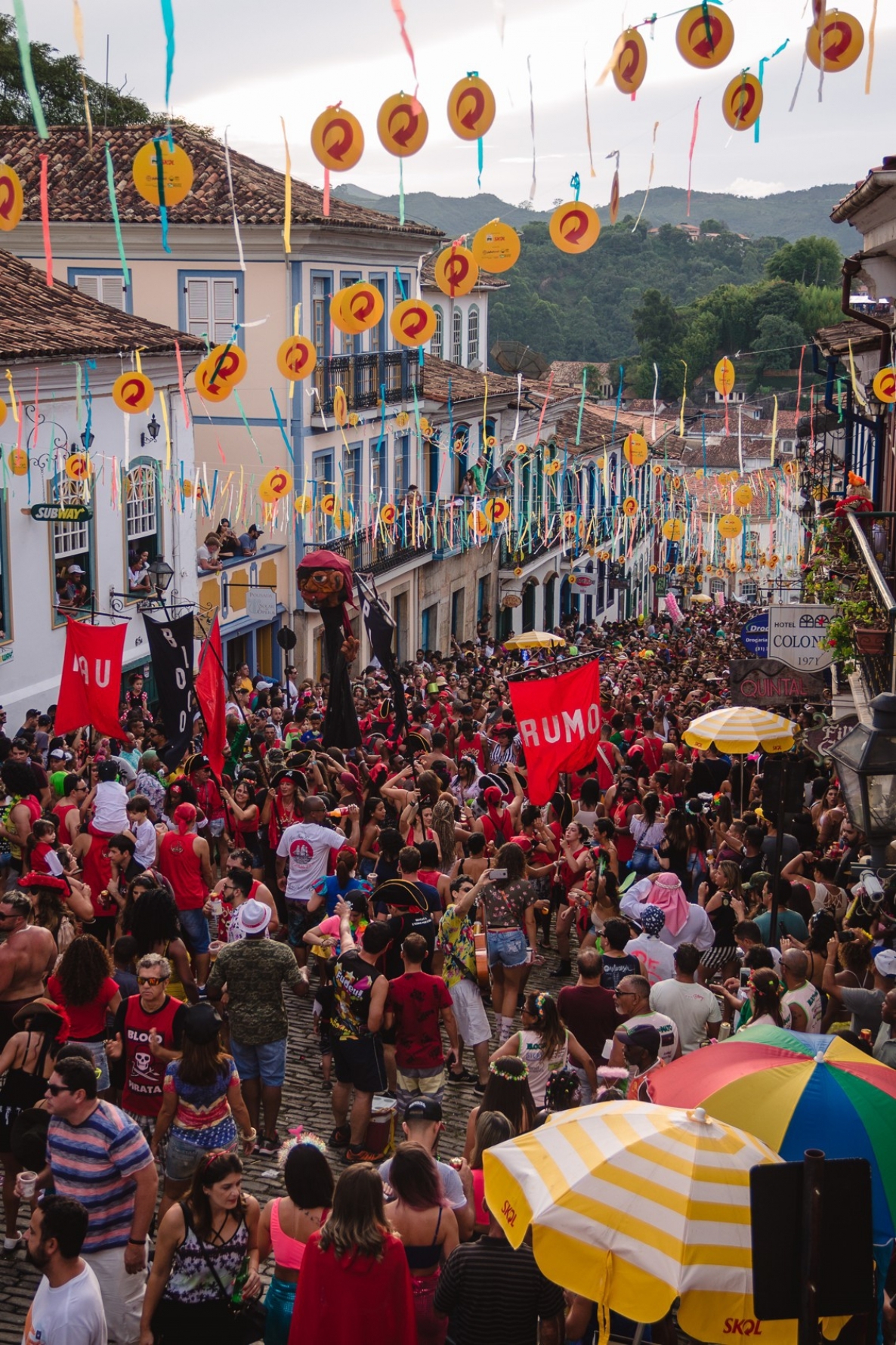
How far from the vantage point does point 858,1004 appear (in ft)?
24.8

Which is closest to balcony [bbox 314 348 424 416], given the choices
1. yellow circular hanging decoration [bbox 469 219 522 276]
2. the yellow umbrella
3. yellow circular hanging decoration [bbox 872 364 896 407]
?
the yellow umbrella

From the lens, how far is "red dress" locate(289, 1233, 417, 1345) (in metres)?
4.67

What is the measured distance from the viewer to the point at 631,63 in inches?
305

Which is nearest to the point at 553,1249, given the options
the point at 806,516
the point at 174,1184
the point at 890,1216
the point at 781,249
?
the point at 890,1216

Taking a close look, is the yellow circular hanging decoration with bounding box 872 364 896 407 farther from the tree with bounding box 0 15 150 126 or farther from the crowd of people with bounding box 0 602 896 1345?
the tree with bounding box 0 15 150 126

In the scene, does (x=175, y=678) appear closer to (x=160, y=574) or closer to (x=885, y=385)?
(x=885, y=385)

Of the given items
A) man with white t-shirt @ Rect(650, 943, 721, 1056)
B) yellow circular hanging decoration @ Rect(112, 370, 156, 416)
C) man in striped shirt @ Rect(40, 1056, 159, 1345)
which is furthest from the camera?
yellow circular hanging decoration @ Rect(112, 370, 156, 416)

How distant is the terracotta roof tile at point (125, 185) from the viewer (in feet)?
88.5

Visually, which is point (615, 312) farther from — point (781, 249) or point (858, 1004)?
point (858, 1004)

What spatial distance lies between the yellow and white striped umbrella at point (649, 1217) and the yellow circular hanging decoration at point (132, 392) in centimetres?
1412

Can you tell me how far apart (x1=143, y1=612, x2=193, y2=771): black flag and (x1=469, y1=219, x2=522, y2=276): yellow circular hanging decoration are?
438 centimetres

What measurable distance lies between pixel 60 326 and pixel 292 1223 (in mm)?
15947

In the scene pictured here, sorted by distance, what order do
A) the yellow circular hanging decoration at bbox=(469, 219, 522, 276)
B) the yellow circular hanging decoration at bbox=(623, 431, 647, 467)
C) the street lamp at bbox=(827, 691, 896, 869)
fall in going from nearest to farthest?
the street lamp at bbox=(827, 691, 896, 869), the yellow circular hanging decoration at bbox=(469, 219, 522, 276), the yellow circular hanging decoration at bbox=(623, 431, 647, 467)

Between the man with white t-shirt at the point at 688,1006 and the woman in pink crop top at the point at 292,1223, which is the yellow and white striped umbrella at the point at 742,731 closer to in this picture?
the man with white t-shirt at the point at 688,1006
